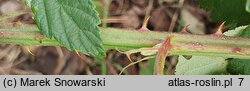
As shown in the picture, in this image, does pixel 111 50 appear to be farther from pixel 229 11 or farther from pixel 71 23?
pixel 71 23

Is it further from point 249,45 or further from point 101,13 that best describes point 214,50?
point 101,13

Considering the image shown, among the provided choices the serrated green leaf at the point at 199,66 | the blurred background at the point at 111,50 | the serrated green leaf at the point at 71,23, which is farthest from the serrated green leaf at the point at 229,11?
the blurred background at the point at 111,50

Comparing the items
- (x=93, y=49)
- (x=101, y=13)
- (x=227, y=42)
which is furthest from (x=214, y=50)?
(x=101, y=13)

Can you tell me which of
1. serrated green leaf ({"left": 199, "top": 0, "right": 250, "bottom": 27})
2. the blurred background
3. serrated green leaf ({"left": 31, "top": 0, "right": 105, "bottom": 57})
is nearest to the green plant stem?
serrated green leaf ({"left": 31, "top": 0, "right": 105, "bottom": 57})

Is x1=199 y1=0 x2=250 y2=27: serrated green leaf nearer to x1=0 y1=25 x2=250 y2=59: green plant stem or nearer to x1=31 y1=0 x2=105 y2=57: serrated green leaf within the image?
x1=0 y1=25 x2=250 y2=59: green plant stem

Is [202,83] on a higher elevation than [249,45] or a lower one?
lower
